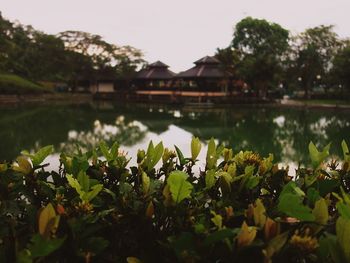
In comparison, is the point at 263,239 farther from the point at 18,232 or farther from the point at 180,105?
the point at 180,105

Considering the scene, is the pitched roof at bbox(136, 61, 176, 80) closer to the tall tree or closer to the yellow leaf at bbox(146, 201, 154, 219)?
the tall tree

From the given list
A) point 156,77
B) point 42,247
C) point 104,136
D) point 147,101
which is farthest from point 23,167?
point 156,77

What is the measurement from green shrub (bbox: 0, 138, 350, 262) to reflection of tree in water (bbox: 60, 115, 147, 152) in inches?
391

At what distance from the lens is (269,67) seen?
129 feet

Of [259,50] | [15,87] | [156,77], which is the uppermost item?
[259,50]

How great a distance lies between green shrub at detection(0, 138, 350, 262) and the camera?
1318 millimetres

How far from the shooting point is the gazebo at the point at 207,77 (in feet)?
136

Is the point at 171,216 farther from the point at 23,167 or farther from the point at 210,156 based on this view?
the point at 23,167

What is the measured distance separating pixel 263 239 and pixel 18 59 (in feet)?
180

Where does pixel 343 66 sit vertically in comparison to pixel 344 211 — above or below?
above

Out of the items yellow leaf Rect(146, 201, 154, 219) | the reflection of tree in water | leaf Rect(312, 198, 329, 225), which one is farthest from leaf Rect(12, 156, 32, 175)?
the reflection of tree in water

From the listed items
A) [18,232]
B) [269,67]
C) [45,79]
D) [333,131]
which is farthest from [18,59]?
[18,232]

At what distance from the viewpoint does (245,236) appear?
1.31 m

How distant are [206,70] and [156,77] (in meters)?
8.42
